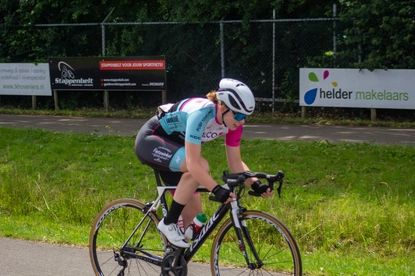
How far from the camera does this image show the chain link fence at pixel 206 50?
16.2 m

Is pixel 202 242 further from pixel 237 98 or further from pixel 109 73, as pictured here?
pixel 109 73

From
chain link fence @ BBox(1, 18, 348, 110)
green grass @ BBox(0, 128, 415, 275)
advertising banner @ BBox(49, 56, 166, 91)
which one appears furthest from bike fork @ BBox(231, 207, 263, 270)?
advertising banner @ BBox(49, 56, 166, 91)

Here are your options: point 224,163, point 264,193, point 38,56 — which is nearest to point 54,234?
point 264,193

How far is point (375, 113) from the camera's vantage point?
48.3 ft

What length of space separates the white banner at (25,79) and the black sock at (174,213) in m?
14.2

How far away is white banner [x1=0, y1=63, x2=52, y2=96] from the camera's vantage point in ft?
61.2

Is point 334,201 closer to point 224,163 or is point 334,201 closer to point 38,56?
point 224,163

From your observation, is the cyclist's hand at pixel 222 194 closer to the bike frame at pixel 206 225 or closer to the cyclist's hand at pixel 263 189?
the bike frame at pixel 206 225

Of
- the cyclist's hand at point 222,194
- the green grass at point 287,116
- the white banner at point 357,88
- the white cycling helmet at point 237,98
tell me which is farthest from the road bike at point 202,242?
the white banner at point 357,88

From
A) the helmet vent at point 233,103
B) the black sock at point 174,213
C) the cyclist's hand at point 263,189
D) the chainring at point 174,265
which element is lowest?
the chainring at point 174,265

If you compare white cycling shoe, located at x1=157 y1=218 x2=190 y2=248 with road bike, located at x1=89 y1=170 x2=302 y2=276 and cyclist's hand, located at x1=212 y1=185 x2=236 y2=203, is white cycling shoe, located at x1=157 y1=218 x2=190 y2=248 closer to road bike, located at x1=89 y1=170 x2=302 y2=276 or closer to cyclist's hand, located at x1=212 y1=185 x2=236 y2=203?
road bike, located at x1=89 y1=170 x2=302 y2=276

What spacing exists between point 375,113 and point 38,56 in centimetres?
968

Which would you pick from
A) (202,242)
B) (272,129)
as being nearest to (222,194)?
(202,242)

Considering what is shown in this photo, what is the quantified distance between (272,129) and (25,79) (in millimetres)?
8150
